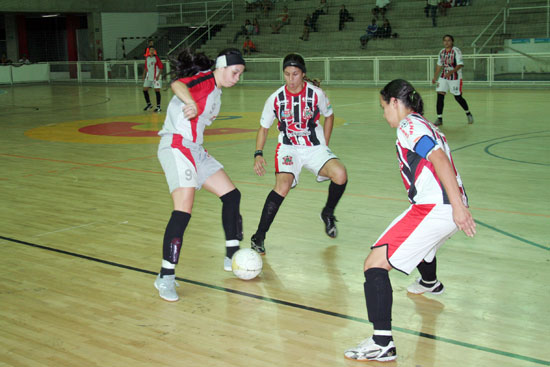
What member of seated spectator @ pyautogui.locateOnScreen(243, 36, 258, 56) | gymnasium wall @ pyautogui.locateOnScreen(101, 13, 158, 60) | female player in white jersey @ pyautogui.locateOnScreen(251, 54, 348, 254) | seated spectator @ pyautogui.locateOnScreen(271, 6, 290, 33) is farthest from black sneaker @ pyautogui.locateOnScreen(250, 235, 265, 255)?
gymnasium wall @ pyautogui.locateOnScreen(101, 13, 158, 60)

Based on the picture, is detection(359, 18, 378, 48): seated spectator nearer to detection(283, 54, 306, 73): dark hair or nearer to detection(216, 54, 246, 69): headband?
detection(283, 54, 306, 73): dark hair

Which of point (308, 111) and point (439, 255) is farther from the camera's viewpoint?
point (308, 111)

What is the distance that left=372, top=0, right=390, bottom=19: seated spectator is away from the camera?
2859cm

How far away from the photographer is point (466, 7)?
26.7m

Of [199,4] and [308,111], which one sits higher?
[199,4]

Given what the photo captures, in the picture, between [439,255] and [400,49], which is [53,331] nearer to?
[439,255]

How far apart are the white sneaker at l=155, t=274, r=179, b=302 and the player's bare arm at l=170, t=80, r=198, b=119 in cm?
110

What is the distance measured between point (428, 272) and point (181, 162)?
1.78 m

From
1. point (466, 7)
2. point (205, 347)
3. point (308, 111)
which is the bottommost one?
point (205, 347)

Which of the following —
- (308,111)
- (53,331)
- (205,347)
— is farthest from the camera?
(308,111)

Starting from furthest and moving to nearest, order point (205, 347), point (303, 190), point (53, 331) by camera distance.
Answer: point (303, 190) < point (53, 331) < point (205, 347)

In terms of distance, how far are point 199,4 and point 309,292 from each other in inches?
1387

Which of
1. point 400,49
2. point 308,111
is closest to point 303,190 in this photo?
point 308,111

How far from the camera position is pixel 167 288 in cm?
430
